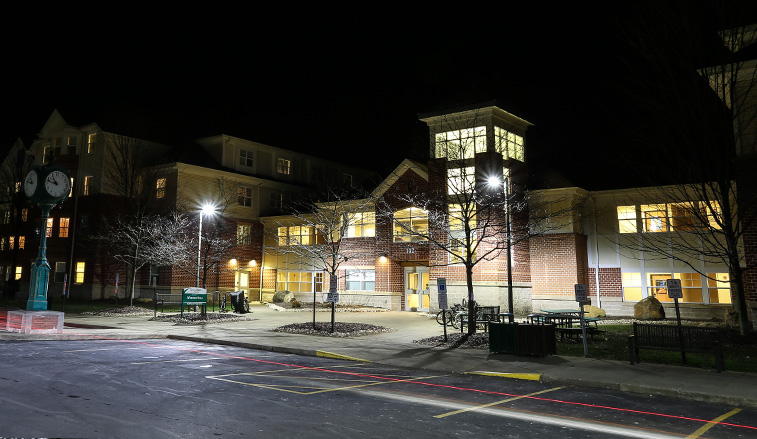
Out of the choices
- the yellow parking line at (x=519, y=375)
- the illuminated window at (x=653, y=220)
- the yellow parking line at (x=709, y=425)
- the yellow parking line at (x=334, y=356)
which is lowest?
the yellow parking line at (x=709, y=425)

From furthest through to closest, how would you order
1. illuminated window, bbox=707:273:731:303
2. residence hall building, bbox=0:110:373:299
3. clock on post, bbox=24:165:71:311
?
residence hall building, bbox=0:110:373:299
illuminated window, bbox=707:273:731:303
clock on post, bbox=24:165:71:311

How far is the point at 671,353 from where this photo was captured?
46.8ft

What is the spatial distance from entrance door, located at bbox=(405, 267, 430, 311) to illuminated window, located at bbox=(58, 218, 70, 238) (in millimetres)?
27158

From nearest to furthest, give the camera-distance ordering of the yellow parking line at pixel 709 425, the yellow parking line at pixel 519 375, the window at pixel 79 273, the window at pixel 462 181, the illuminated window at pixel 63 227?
1. the yellow parking line at pixel 709 425
2. the yellow parking line at pixel 519 375
3. the window at pixel 462 181
4. the window at pixel 79 273
5. the illuminated window at pixel 63 227

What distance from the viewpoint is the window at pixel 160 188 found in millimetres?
36656

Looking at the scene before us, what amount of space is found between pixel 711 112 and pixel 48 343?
22893 mm

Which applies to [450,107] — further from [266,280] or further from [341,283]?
[266,280]

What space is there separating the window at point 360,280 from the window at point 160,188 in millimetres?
15119

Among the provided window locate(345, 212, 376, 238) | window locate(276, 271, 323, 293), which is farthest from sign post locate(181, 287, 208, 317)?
window locate(276, 271, 323, 293)

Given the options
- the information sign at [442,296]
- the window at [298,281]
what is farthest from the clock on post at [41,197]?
the window at [298,281]

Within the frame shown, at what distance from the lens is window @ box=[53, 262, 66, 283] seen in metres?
38.4

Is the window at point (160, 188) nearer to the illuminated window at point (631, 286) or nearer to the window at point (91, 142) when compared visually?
the window at point (91, 142)

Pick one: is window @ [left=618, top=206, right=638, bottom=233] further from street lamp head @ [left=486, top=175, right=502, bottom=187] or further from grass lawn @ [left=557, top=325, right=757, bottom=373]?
street lamp head @ [left=486, top=175, right=502, bottom=187]

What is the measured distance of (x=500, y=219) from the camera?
23.9 metres
